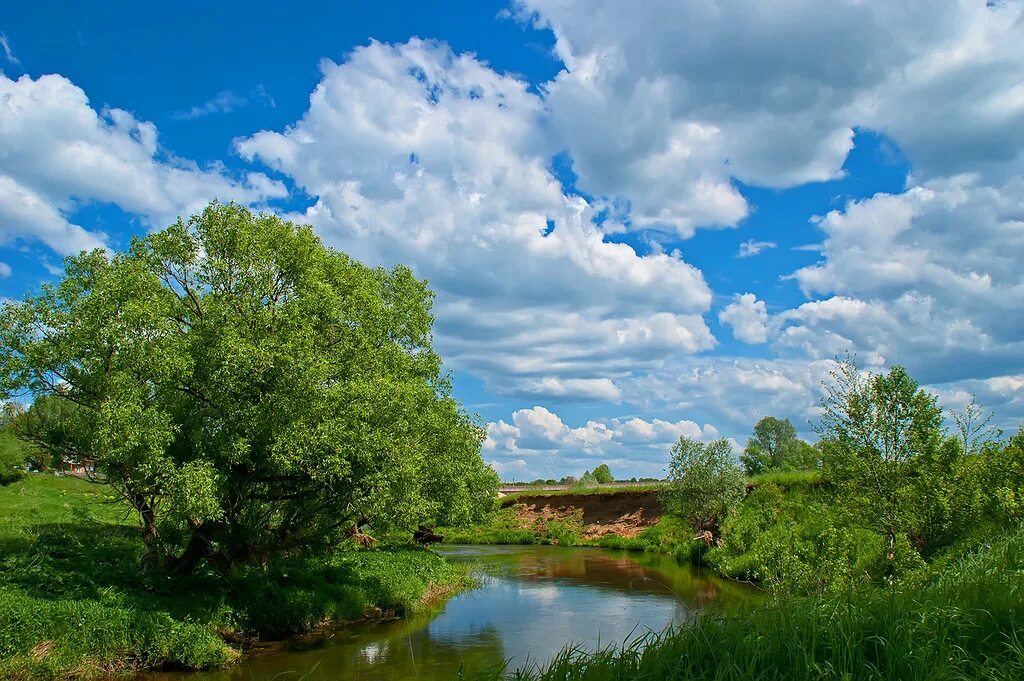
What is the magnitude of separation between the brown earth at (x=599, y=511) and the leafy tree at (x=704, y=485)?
14911 mm

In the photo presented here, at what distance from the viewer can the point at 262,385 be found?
1772 cm

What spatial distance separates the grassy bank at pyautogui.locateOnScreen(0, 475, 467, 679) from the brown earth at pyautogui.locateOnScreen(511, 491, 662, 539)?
38.2m

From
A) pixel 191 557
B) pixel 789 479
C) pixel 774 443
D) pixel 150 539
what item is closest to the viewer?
pixel 150 539

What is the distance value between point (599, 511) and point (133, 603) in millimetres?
55772

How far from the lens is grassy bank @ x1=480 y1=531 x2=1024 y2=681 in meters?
7.39

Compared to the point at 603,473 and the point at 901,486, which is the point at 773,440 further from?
the point at 901,486

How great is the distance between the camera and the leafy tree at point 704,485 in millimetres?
44069

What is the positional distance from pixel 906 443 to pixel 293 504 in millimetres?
17271

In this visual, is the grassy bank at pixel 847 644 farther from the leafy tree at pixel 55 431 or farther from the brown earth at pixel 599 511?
the brown earth at pixel 599 511

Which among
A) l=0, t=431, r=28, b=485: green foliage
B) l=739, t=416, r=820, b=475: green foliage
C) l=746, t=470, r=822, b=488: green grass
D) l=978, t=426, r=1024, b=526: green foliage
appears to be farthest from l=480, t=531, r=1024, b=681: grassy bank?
l=739, t=416, r=820, b=475: green foliage

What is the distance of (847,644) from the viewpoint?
7.59 metres

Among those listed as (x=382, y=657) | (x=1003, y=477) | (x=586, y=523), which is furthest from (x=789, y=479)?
(x=382, y=657)

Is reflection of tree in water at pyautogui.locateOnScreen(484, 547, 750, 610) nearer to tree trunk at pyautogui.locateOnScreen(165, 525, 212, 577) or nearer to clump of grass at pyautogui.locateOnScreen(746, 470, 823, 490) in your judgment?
clump of grass at pyautogui.locateOnScreen(746, 470, 823, 490)

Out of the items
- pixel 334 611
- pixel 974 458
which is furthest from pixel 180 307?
pixel 974 458
